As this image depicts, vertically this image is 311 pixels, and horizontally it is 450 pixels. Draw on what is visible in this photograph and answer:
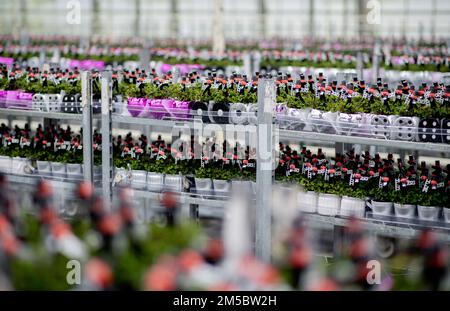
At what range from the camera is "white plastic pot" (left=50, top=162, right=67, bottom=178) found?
599cm

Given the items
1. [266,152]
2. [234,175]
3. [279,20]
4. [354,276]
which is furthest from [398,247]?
[279,20]

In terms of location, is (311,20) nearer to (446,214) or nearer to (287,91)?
(287,91)

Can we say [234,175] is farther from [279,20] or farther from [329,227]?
[279,20]

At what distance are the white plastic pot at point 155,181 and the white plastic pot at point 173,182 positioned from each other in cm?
4

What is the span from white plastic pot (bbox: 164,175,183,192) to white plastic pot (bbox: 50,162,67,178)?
892 mm

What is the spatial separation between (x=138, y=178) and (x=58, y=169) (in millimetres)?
732

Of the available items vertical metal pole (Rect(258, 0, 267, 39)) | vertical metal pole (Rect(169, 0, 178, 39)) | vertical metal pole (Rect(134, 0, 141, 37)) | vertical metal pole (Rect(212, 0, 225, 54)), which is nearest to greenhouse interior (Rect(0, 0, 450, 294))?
vertical metal pole (Rect(212, 0, 225, 54))

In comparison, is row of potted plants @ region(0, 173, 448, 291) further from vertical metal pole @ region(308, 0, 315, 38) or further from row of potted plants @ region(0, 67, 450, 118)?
vertical metal pole @ region(308, 0, 315, 38)

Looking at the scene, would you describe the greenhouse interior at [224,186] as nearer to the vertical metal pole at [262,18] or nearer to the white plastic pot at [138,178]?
the white plastic pot at [138,178]

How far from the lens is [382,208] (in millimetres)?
4922

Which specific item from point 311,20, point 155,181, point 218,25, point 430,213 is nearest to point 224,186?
point 155,181

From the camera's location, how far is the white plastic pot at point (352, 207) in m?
4.98

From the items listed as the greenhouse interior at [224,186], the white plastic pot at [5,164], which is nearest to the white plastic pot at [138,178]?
the greenhouse interior at [224,186]

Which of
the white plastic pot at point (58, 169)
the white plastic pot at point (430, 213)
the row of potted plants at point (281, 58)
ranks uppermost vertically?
the row of potted plants at point (281, 58)
